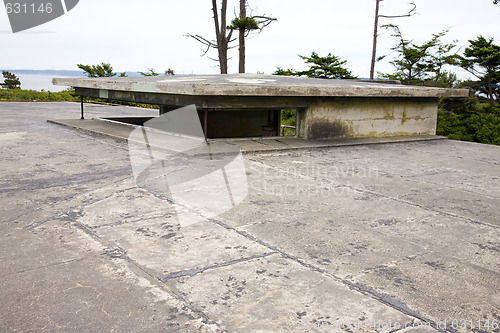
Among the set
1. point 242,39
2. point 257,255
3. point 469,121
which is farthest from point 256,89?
point 469,121

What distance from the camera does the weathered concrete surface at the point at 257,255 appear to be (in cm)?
267

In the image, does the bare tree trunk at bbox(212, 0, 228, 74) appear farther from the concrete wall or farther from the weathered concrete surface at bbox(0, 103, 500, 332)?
the weathered concrete surface at bbox(0, 103, 500, 332)

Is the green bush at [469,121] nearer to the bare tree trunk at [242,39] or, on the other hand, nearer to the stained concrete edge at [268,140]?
the bare tree trunk at [242,39]

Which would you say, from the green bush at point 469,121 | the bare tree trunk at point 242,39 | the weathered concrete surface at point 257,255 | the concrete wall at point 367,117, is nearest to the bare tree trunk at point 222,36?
the bare tree trunk at point 242,39

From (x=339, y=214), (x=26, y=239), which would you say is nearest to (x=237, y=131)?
(x=339, y=214)

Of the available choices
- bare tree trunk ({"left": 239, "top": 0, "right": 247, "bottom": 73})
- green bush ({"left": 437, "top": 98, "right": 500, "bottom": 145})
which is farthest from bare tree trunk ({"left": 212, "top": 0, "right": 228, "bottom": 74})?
green bush ({"left": 437, "top": 98, "right": 500, "bottom": 145})

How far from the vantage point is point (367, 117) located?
10.1 metres

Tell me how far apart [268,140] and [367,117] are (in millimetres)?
2346

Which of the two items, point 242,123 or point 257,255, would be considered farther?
point 242,123

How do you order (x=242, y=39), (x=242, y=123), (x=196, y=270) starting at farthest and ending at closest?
(x=242, y=39)
(x=242, y=123)
(x=196, y=270)

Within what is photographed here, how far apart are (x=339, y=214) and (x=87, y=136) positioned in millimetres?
6729

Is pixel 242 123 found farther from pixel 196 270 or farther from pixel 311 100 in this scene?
pixel 196 270

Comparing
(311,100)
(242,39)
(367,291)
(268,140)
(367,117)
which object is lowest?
(367,291)

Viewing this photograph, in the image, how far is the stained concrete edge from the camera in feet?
27.6
